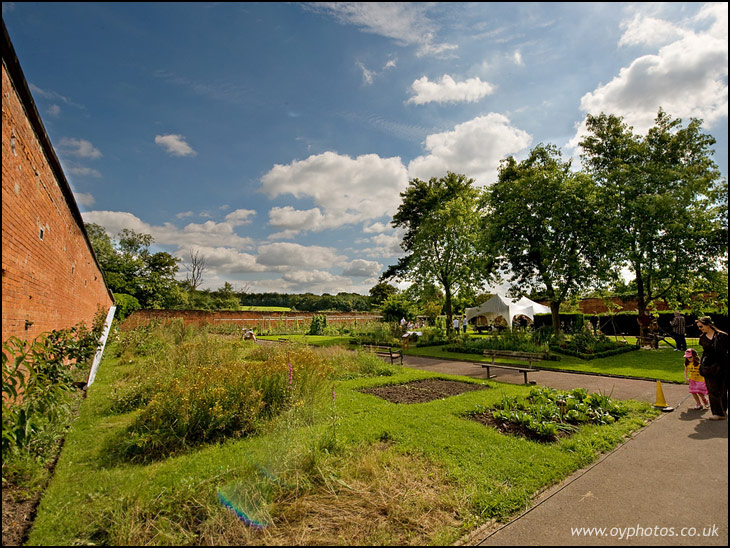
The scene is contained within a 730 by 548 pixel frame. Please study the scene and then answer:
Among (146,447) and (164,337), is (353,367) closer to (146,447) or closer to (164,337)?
(146,447)

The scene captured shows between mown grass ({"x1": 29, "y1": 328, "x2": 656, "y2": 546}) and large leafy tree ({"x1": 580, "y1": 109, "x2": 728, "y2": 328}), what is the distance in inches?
542

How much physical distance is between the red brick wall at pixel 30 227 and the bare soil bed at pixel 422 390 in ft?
22.2

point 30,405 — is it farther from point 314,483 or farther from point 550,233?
point 550,233

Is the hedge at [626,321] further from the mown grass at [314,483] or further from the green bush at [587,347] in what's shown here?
the mown grass at [314,483]

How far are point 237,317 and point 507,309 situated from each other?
22.2 metres

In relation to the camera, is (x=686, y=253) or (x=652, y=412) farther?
(x=686, y=253)

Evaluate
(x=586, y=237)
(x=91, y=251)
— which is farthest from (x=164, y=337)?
(x=586, y=237)

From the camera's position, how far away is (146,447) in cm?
496

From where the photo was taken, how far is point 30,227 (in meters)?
5.93

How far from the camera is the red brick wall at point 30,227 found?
493cm

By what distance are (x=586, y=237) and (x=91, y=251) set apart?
2081 cm

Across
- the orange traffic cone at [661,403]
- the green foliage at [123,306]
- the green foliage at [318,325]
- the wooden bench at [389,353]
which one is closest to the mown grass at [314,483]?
the orange traffic cone at [661,403]

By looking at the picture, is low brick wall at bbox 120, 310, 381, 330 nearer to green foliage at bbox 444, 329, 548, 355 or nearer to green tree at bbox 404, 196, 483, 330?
green tree at bbox 404, 196, 483, 330

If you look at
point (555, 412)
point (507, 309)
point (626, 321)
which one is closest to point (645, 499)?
point (555, 412)
